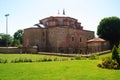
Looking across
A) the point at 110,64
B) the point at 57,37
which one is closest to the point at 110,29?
the point at 57,37

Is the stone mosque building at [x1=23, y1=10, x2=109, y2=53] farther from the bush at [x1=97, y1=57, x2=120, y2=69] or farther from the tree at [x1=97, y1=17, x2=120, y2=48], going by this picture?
the bush at [x1=97, y1=57, x2=120, y2=69]

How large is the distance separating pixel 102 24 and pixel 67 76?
129ft

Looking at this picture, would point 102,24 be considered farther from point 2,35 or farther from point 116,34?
point 2,35

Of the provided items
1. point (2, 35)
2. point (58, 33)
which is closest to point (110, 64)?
point (58, 33)

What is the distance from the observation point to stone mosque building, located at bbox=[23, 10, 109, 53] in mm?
39359

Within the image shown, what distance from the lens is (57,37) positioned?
39.8 m

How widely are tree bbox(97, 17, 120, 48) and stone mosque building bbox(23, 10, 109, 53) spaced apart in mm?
5700

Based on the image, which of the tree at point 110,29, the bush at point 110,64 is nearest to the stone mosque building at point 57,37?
the tree at point 110,29

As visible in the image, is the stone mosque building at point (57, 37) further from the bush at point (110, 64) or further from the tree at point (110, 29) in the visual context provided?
the bush at point (110, 64)

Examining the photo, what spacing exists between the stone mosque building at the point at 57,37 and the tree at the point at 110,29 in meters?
5.70

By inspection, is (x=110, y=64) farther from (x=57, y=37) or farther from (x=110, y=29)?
(x=110, y=29)

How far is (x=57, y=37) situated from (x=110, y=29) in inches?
574

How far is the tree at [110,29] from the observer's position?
1866 inches

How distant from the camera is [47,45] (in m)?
41.6
